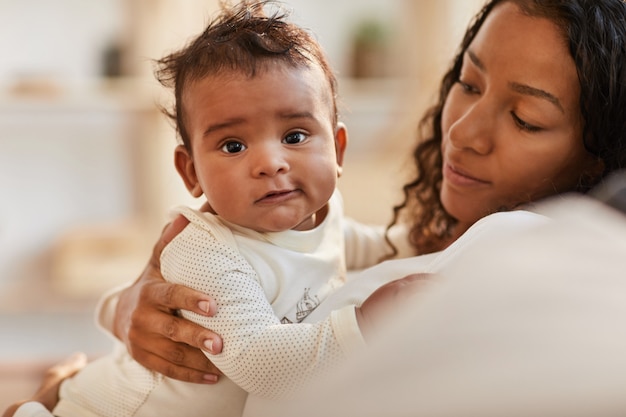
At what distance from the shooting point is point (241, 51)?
107 cm

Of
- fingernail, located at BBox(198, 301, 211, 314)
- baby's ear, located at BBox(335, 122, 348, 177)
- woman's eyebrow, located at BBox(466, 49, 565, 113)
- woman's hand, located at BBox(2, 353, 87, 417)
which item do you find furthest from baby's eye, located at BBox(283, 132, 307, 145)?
woman's hand, located at BBox(2, 353, 87, 417)

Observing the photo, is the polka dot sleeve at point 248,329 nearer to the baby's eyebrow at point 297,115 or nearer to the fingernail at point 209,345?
the fingernail at point 209,345

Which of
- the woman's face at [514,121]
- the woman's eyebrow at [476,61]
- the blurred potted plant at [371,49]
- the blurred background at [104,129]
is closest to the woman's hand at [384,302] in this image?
the woman's face at [514,121]

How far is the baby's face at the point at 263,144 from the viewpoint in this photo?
105 centimetres

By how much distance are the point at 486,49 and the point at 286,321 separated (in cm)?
54

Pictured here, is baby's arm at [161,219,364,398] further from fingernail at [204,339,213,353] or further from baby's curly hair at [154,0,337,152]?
baby's curly hair at [154,0,337,152]

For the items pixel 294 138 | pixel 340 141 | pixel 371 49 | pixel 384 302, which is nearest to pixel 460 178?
pixel 340 141

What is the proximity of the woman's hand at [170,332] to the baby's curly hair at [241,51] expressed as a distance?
214 mm

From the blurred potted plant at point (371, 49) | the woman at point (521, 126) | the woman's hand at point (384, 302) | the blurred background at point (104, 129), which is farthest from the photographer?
the blurred potted plant at point (371, 49)

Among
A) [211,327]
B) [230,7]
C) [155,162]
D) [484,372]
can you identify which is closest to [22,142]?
[155,162]

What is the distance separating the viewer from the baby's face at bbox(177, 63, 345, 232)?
41.5 inches

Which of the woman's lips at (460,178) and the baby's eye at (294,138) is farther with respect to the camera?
the woman's lips at (460,178)

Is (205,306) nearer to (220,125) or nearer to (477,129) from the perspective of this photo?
(220,125)

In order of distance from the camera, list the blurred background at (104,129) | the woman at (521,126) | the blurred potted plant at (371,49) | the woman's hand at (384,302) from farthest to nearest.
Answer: the blurred potted plant at (371,49)
the blurred background at (104,129)
the woman at (521,126)
the woman's hand at (384,302)
